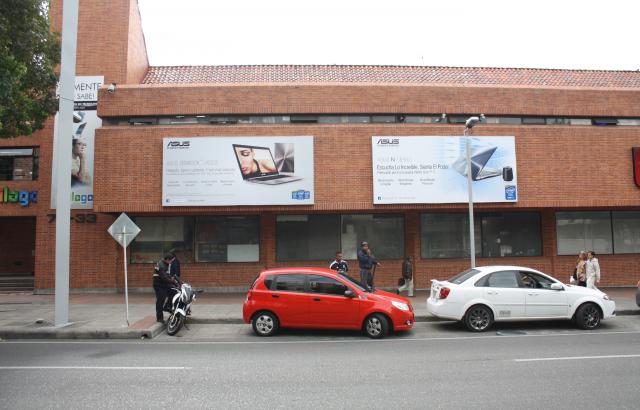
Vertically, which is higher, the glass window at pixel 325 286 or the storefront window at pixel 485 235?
the storefront window at pixel 485 235

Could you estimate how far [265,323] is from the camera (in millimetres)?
10250

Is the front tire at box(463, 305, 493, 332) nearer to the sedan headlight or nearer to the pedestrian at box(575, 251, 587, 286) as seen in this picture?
the sedan headlight

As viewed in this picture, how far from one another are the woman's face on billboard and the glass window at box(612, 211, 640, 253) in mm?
14489

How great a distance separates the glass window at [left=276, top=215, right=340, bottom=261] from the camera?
17312 mm

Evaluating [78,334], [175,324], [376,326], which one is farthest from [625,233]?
[78,334]

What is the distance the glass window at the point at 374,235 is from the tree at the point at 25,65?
10.7 metres

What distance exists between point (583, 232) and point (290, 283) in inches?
540


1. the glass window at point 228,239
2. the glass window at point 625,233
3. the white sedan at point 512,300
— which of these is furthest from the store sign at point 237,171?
the glass window at point 625,233

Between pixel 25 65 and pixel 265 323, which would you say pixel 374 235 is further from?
pixel 25 65

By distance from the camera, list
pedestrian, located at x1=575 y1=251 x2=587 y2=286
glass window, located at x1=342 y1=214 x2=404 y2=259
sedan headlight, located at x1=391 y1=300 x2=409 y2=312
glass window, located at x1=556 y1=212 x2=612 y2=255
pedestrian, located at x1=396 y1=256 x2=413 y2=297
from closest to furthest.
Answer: sedan headlight, located at x1=391 y1=300 x2=409 y2=312
pedestrian, located at x1=575 y1=251 x2=587 y2=286
pedestrian, located at x1=396 y1=256 x2=413 y2=297
glass window, located at x1=342 y1=214 x2=404 y2=259
glass window, located at x1=556 y1=212 x2=612 y2=255

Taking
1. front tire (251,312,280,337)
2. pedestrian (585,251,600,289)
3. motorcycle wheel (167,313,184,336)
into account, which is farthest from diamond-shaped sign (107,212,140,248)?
pedestrian (585,251,600,289)

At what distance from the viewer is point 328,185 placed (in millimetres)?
16297

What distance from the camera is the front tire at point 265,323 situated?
10250 mm

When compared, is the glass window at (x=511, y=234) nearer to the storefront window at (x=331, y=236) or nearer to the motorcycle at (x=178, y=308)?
the storefront window at (x=331, y=236)
